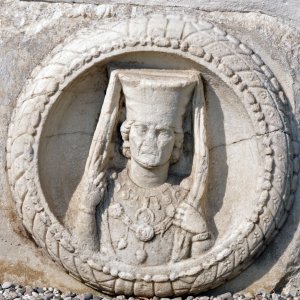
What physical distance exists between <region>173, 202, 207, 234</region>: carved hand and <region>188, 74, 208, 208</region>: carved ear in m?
0.03

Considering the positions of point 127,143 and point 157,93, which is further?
point 127,143

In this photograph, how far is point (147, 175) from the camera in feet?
16.9

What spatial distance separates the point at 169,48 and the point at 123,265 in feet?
3.26

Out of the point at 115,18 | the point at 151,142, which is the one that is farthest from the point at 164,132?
the point at 115,18

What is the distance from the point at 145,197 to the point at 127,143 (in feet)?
0.84

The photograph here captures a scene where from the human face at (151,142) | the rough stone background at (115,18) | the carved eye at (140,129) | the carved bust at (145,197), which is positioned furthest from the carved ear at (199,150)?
the rough stone background at (115,18)

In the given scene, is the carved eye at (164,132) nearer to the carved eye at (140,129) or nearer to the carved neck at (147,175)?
the carved eye at (140,129)

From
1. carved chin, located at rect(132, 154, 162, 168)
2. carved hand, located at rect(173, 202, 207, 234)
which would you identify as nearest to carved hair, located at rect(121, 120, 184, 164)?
carved chin, located at rect(132, 154, 162, 168)

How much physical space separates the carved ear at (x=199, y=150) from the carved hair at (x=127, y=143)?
73 millimetres

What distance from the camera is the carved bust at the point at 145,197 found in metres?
5.06

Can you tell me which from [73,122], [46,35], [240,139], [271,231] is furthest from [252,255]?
[46,35]

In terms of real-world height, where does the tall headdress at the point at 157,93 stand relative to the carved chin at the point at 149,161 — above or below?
above

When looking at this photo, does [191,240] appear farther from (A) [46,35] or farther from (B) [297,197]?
(A) [46,35]

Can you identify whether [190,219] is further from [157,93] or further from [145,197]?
[157,93]
